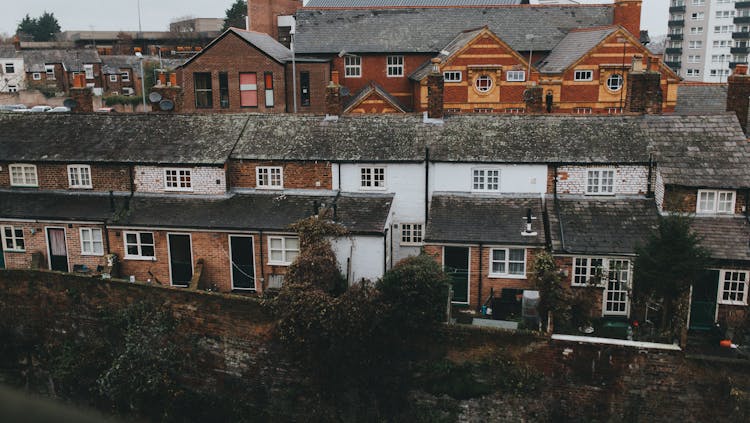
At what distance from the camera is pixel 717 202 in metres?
22.2

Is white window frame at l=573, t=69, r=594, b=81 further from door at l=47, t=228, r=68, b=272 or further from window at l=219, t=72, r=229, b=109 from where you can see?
door at l=47, t=228, r=68, b=272

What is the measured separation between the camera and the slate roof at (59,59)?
242 ft

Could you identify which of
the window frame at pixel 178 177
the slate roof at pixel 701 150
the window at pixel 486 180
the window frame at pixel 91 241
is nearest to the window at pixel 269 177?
the window frame at pixel 178 177

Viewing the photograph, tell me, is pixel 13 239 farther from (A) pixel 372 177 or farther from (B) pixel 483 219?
(B) pixel 483 219

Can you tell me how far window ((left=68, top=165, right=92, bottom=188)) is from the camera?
86.4 ft

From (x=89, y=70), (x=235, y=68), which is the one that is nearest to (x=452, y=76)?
(x=235, y=68)

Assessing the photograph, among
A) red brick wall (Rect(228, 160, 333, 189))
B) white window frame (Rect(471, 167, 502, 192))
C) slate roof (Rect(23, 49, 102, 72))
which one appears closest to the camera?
white window frame (Rect(471, 167, 502, 192))

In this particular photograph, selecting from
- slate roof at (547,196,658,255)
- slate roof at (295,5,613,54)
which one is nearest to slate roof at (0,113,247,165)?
slate roof at (547,196,658,255)

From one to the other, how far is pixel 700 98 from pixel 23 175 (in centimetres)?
3982

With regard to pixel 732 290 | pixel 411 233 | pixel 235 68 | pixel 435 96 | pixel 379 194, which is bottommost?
pixel 732 290

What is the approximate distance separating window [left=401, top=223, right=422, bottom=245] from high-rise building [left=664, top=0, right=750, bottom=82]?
2869 inches

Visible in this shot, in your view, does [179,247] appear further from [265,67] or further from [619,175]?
[265,67]

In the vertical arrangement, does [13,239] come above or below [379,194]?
below

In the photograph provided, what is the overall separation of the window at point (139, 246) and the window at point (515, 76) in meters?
26.4
